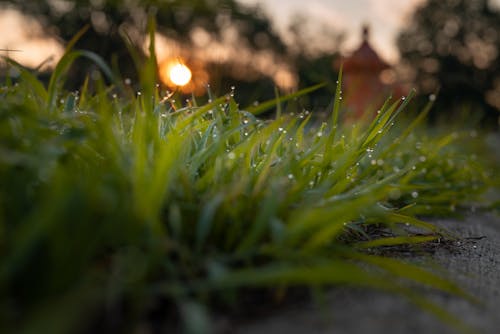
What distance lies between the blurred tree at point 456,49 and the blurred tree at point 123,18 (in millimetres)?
7059

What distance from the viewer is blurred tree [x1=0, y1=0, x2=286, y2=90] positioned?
1592 cm

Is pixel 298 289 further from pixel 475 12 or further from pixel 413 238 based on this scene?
pixel 475 12

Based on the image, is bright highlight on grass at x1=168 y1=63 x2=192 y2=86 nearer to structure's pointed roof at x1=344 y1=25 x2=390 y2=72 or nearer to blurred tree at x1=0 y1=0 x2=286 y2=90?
structure's pointed roof at x1=344 y1=25 x2=390 y2=72

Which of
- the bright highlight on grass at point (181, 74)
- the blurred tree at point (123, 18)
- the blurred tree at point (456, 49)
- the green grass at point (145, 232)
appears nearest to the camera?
the green grass at point (145, 232)

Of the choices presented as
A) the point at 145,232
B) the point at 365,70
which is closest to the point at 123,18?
the point at 365,70

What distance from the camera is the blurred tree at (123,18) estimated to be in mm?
15922

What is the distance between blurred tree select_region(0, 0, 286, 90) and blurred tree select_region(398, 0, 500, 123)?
7.06 meters

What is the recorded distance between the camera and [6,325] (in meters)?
0.62

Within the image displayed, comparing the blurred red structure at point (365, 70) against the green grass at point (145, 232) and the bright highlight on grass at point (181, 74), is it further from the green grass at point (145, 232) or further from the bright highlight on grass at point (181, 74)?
the green grass at point (145, 232)

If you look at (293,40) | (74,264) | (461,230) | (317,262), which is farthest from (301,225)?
(293,40)

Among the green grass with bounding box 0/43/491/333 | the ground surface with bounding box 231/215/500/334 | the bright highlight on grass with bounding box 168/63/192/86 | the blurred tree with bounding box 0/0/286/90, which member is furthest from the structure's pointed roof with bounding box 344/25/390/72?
the blurred tree with bounding box 0/0/286/90

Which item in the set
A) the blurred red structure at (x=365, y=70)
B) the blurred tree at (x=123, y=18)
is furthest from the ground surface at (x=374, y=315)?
the blurred tree at (x=123, y=18)

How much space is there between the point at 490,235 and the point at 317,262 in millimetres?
1179

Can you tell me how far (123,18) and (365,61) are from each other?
1282 centimetres
